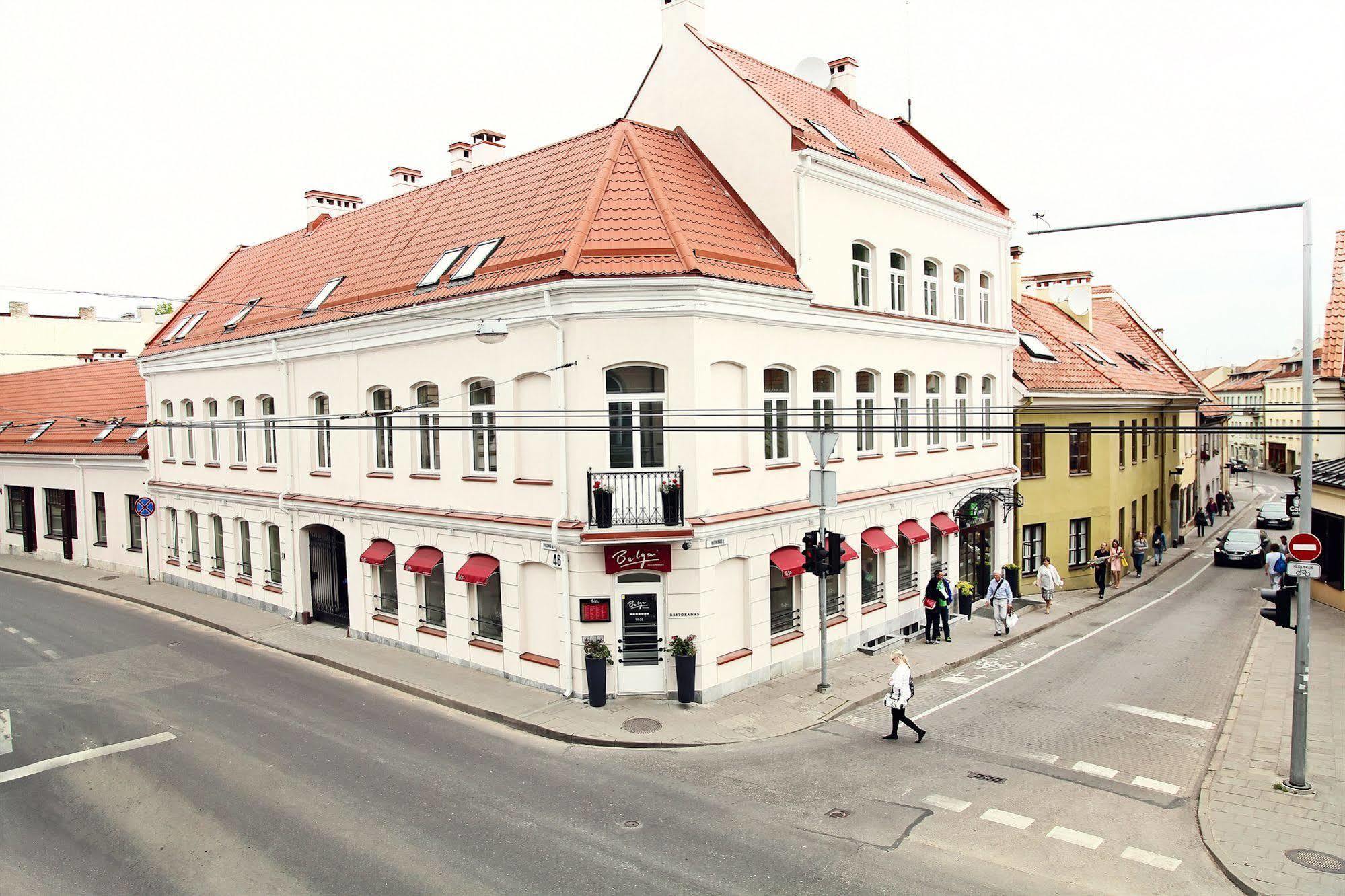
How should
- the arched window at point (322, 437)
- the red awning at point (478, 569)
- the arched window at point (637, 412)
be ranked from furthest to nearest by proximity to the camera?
the arched window at point (322, 437)
the red awning at point (478, 569)
the arched window at point (637, 412)

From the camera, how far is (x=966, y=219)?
890 inches

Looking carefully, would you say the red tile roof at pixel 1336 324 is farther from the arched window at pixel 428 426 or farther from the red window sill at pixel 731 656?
the arched window at pixel 428 426

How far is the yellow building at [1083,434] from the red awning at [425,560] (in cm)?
1443

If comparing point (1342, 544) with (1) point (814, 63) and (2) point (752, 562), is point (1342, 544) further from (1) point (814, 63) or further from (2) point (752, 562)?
(1) point (814, 63)

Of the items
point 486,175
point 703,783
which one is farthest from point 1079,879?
point 486,175

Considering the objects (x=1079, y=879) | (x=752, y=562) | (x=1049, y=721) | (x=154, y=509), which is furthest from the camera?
(x=154, y=509)

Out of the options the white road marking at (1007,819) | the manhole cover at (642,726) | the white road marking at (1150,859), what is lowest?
the white road marking at (1150,859)

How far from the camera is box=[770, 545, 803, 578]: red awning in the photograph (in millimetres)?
16453

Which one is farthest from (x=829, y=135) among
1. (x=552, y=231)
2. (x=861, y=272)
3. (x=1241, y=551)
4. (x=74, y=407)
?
(x=74, y=407)

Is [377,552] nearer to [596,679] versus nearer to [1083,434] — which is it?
[596,679]

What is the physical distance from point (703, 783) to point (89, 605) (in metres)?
20.6

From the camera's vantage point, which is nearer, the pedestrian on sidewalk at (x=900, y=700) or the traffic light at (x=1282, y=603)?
the traffic light at (x=1282, y=603)

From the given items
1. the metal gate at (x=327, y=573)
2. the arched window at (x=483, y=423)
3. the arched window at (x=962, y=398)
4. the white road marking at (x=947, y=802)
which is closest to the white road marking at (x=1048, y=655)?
the white road marking at (x=947, y=802)

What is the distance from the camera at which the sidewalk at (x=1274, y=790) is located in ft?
30.7
